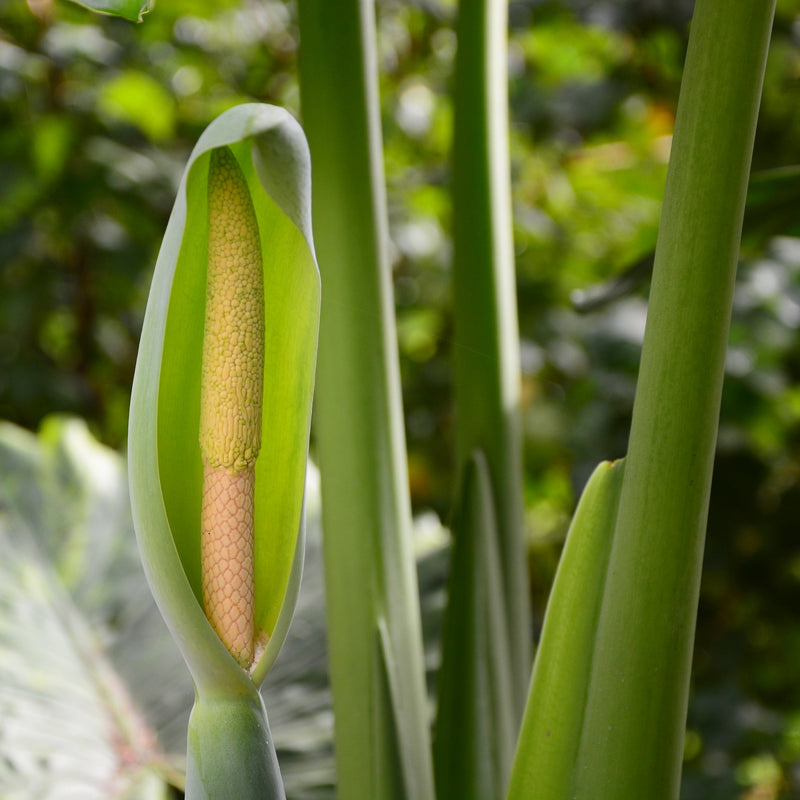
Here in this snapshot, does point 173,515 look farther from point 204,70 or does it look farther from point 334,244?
point 204,70

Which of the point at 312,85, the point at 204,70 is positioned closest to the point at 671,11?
the point at 204,70

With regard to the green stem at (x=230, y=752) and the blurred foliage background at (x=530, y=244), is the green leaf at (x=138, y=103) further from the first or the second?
the green stem at (x=230, y=752)

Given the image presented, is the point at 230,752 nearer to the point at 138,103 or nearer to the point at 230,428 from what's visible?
the point at 230,428

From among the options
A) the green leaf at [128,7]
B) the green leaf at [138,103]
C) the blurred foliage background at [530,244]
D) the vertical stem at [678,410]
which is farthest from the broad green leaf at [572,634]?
the green leaf at [138,103]

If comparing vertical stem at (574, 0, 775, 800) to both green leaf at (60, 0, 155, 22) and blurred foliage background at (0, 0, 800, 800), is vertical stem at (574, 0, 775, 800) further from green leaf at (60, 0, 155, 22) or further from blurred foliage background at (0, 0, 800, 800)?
blurred foliage background at (0, 0, 800, 800)

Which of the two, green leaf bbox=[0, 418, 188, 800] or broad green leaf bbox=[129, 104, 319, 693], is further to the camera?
green leaf bbox=[0, 418, 188, 800]

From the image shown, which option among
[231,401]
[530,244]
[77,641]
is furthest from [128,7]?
[530,244]

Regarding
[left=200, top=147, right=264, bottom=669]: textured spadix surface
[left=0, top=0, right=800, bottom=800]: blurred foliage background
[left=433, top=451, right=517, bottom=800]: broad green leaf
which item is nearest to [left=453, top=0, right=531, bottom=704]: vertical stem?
[left=433, top=451, right=517, bottom=800]: broad green leaf
